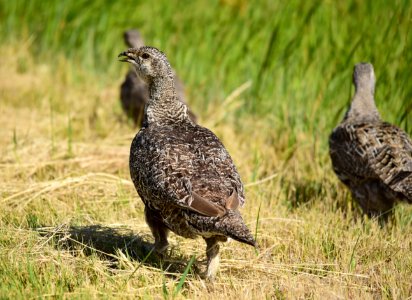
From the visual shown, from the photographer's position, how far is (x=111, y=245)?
5871 millimetres

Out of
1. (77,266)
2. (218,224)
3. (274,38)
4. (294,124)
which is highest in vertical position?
(274,38)

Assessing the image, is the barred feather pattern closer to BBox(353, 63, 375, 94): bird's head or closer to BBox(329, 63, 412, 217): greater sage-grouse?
BBox(329, 63, 412, 217): greater sage-grouse

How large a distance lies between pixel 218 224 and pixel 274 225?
5.78 ft

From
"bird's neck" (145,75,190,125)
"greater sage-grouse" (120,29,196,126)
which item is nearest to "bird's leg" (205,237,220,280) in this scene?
"bird's neck" (145,75,190,125)

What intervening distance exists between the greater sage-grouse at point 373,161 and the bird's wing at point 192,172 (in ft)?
6.73

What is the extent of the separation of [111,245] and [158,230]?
47 centimetres

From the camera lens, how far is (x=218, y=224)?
4797mm

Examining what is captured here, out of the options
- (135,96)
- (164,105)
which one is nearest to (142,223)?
(164,105)

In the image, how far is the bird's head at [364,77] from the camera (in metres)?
8.02

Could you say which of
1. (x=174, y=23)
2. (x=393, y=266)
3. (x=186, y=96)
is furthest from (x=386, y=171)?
(x=174, y=23)

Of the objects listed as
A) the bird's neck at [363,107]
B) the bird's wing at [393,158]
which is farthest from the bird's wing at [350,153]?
the bird's neck at [363,107]

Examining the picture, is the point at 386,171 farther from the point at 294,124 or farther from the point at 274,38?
the point at 274,38

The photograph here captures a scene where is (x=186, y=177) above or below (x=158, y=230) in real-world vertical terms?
above

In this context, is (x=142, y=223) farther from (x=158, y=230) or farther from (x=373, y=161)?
(x=373, y=161)
